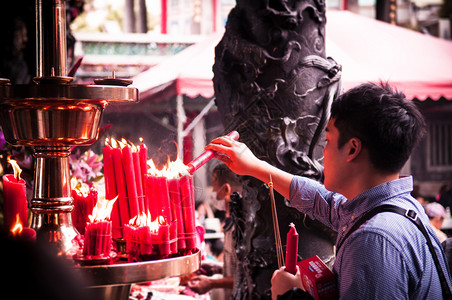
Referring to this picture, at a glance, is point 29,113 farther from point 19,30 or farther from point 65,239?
point 19,30

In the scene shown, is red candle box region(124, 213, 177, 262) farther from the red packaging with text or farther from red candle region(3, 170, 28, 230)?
the red packaging with text

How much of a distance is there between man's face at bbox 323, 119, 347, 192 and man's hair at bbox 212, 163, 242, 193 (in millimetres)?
985

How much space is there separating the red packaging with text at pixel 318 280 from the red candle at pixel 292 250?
27mm

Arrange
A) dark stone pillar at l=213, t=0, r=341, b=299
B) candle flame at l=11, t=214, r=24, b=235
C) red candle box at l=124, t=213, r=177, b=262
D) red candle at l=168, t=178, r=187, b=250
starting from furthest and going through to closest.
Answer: dark stone pillar at l=213, t=0, r=341, b=299, red candle at l=168, t=178, r=187, b=250, red candle box at l=124, t=213, r=177, b=262, candle flame at l=11, t=214, r=24, b=235

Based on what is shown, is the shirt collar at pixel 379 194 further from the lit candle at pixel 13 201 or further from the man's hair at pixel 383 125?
the lit candle at pixel 13 201

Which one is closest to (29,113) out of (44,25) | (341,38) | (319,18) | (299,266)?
Result: (44,25)

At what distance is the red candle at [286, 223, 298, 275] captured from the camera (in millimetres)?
1529

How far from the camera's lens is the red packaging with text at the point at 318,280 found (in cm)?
157

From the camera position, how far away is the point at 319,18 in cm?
251

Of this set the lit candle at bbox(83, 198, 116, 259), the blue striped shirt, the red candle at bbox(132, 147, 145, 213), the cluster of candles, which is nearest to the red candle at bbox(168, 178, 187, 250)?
the cluster of candles

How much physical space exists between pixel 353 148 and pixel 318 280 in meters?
0.42

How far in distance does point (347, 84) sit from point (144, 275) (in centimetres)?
370

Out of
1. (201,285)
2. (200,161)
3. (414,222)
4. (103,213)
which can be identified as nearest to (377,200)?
(414,222)

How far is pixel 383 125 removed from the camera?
1646mm
